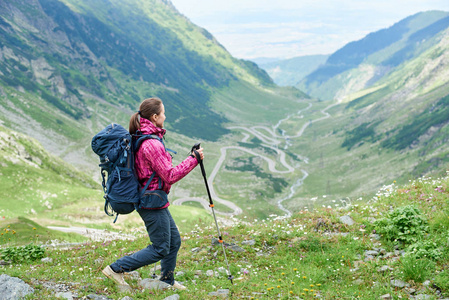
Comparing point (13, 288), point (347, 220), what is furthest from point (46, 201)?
point (347, 220)

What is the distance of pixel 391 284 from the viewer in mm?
8945

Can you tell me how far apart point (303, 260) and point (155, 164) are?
6.37 meters

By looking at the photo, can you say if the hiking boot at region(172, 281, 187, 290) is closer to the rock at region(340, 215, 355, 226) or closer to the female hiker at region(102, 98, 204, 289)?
the female hiker at region(102, 98, 204, 289)

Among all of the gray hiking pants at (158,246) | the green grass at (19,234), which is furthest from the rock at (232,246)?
the green grass at (19,234)

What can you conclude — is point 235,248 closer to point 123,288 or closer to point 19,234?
point 123,288

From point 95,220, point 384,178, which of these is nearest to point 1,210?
point 95,220

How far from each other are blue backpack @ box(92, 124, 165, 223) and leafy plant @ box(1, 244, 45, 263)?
6062mm

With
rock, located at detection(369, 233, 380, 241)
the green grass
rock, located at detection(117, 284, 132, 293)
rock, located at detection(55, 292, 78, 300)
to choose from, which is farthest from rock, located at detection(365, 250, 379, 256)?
the green grass

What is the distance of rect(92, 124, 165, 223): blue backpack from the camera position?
812 cm

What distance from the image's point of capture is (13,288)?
8.36m

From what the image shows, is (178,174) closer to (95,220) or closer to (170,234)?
(170,234)

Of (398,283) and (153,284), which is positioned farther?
(153,284)

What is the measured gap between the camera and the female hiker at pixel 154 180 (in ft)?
27.0

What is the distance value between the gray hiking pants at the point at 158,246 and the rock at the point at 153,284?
0.20m
